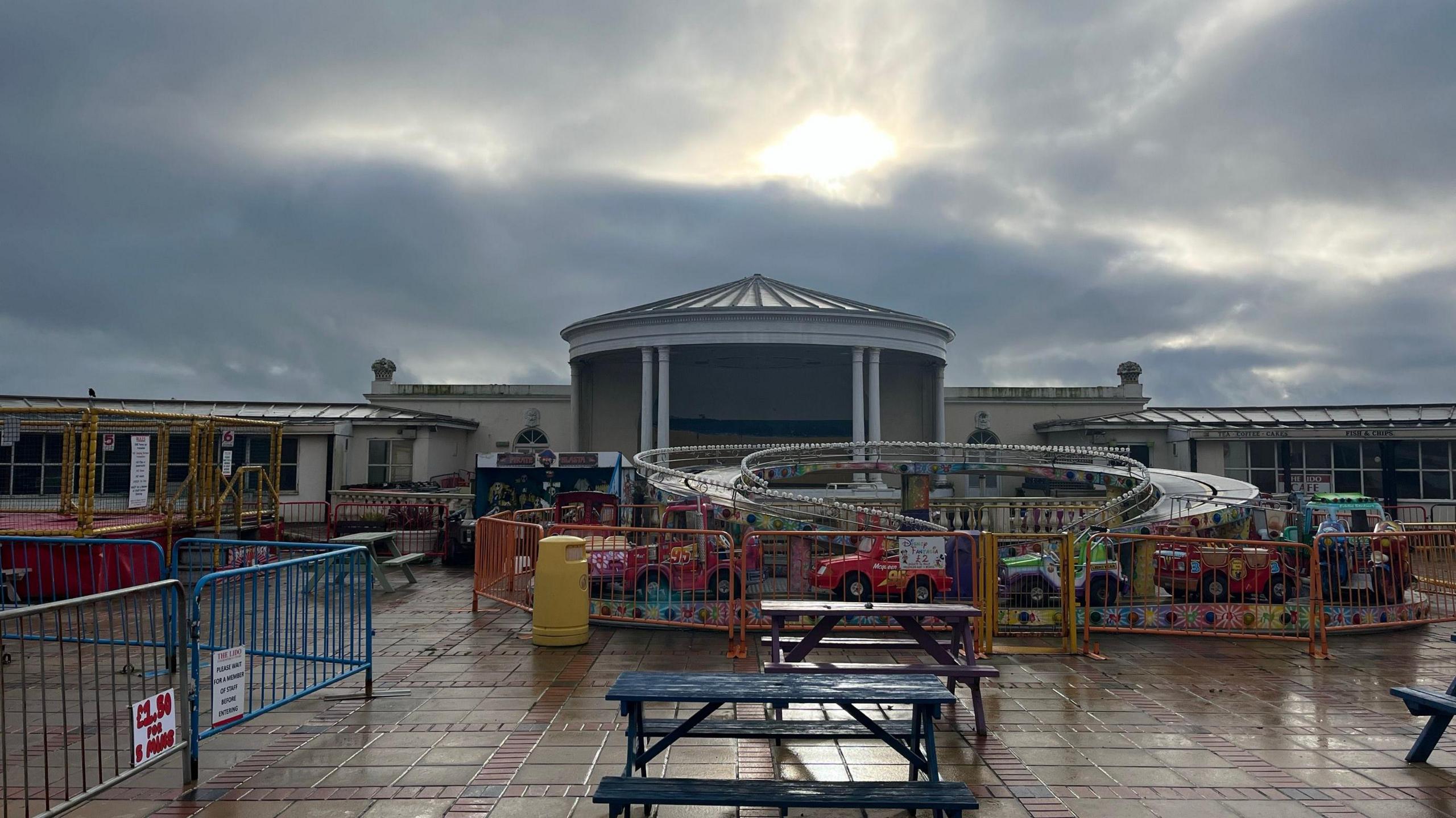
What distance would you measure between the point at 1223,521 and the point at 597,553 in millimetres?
11822

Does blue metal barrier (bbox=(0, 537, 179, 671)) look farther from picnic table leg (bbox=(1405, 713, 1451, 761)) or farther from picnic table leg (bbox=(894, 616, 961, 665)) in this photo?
picnic table leg (bbox=(1405, 713, 1451, 761))

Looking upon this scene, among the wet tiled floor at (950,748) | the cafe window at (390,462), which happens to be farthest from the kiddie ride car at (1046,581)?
the cafe window at (390,462)

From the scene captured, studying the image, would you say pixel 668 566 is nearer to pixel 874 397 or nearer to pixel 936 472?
pixel 936 472

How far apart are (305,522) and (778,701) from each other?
23457 millimetres

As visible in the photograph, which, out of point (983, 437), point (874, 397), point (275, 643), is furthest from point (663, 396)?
point (275, 643)

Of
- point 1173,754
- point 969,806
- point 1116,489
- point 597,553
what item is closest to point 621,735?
point 969,806

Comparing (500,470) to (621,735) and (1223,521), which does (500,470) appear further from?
(1223,521)

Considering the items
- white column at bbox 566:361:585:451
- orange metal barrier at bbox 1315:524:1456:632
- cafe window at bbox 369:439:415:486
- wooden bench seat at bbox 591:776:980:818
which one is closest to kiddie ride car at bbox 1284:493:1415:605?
orange metal barrier at bbox 1315:524:1456:632

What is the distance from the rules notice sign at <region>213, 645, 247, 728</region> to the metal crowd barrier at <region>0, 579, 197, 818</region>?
0.65 feet

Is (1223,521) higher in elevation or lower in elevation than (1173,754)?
higher

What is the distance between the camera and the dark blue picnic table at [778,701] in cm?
Result: 482

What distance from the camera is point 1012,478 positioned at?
A: 122 ft

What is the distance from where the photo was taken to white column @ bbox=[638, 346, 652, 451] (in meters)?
30.7

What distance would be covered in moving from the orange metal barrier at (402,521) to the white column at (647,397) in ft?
33.1
